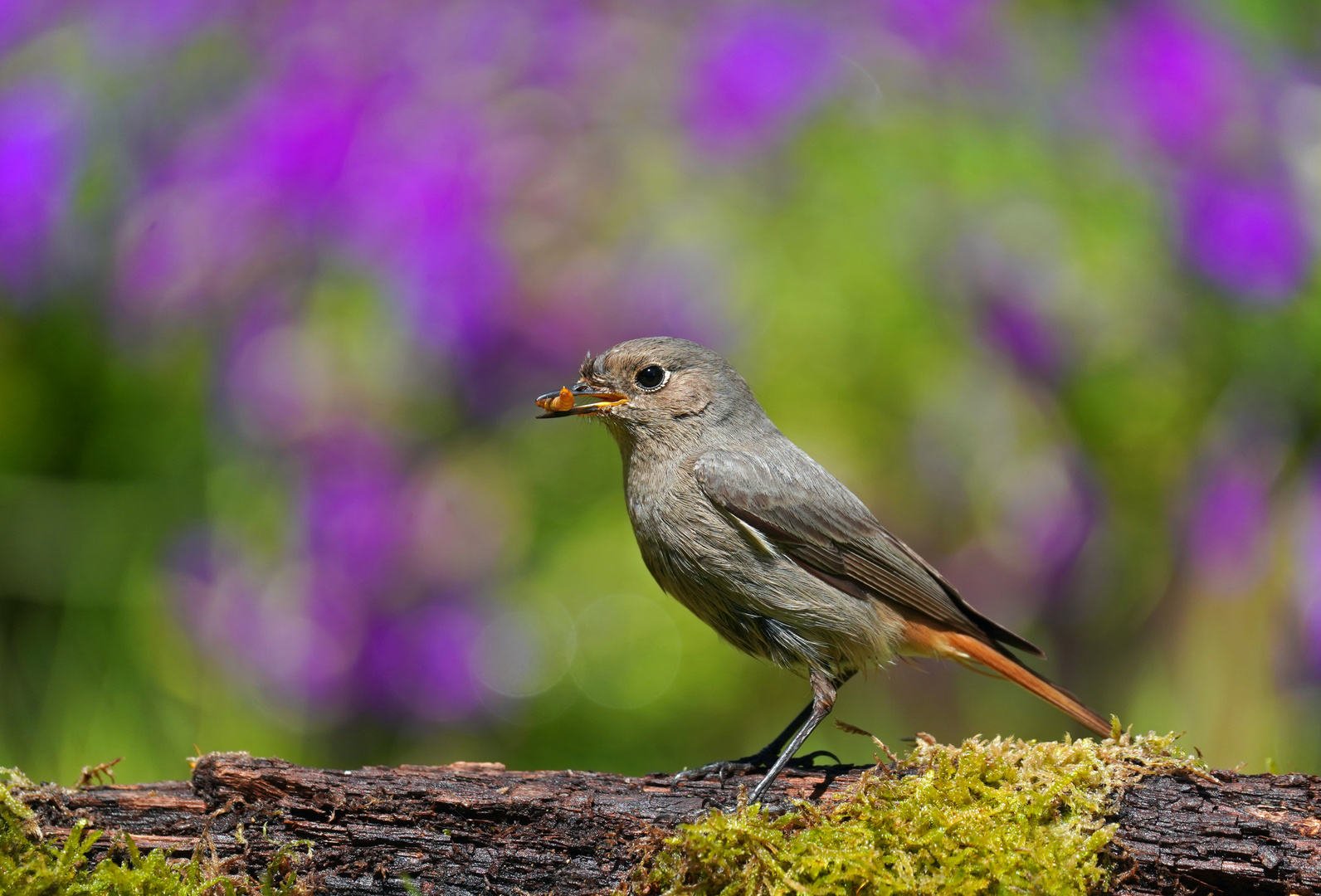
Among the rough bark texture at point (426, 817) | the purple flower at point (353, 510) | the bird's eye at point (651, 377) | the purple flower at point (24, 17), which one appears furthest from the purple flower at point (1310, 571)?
the purple flower at point (24, 17)

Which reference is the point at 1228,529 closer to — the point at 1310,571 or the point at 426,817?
the point at 1310,571

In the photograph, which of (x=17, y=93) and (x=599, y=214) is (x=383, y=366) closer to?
(x=599, y=214)

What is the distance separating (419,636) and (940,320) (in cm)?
254

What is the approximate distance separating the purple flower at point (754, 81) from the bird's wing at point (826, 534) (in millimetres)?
2015

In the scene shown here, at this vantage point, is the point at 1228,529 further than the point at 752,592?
Yes

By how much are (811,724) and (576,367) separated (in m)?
2.03

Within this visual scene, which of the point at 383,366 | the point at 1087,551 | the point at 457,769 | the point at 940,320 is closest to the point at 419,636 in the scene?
the point at 383,366

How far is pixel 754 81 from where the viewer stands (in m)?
4.79

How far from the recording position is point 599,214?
15.4 ft

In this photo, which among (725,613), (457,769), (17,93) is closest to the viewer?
(457,769)

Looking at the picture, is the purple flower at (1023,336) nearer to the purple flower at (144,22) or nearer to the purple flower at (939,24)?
the purple flower at (939,24)

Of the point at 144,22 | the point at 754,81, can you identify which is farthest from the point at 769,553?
the point at 144,22

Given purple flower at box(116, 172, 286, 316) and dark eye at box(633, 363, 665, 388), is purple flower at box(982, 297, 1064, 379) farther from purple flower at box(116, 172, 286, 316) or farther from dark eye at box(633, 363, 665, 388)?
purple flower at box(116, 172, 286, 316)

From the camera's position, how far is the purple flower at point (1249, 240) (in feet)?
14.8
